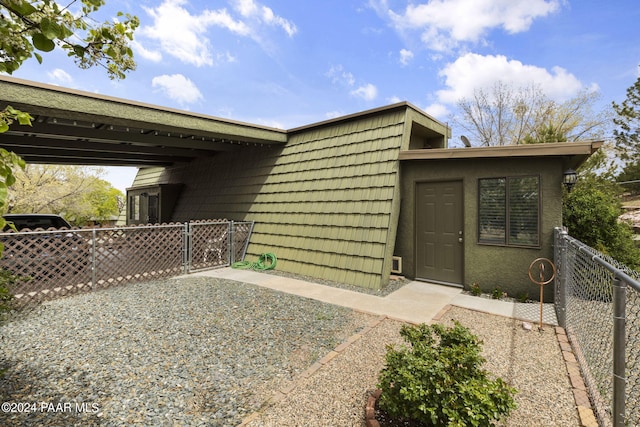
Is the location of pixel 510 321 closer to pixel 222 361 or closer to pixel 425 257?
pixel 425 257

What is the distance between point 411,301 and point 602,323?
2604 millimetres

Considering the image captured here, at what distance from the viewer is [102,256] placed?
216 inches

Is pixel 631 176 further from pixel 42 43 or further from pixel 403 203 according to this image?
pixel 42 43

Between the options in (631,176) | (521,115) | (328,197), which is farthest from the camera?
(521,115)

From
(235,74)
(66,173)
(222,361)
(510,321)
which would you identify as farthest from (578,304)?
(66,173)

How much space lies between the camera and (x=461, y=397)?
5.92 feet

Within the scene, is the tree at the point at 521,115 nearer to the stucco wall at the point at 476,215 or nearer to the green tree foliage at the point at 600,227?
the green tree foliage at the point at 600,227

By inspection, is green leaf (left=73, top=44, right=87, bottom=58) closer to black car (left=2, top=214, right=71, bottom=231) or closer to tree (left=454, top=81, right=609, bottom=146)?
black car (left=2, top=214, right=71, bottom=231)

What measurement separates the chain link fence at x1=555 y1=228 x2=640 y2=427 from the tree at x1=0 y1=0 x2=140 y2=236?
10.1 ft

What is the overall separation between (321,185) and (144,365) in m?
5.05

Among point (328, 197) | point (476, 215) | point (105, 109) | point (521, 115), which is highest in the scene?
point (521, 115)

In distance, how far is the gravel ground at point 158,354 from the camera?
2268 mm

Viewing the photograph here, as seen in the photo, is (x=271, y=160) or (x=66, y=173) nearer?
(x=271, y=160)

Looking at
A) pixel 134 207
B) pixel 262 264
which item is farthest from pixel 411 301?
pixel 134 207
